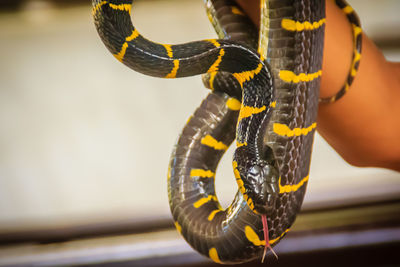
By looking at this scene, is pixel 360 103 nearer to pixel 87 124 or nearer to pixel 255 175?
pixel 255 175

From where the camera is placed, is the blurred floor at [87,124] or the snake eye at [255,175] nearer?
the snake eye at [255,175]

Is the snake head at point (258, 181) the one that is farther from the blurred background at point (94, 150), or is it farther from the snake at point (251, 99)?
the blurred background at point (94, 150)

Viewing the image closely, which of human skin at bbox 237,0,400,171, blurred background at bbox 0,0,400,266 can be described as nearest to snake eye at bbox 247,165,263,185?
human skin at bbox 237,0,400,171

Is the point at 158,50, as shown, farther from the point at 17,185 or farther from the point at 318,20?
the point at 17,185

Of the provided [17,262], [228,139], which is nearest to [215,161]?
[228,139]

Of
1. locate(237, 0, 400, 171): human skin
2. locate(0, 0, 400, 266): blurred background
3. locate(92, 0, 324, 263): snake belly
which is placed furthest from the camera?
locate(0, 0, 400, 266): blurred background

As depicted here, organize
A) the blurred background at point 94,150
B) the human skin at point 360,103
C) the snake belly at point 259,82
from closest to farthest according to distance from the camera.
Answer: the snake belly at point 259,82 < the human skin at point 360,103 < the blurred background at point 94,150

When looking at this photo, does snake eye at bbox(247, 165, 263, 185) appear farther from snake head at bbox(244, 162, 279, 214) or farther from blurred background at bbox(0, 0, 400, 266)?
blurred background at bbox(0, 0, 400, 266)

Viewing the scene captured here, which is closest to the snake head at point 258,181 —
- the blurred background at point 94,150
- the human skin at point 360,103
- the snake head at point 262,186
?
the snake head at point 262,186
